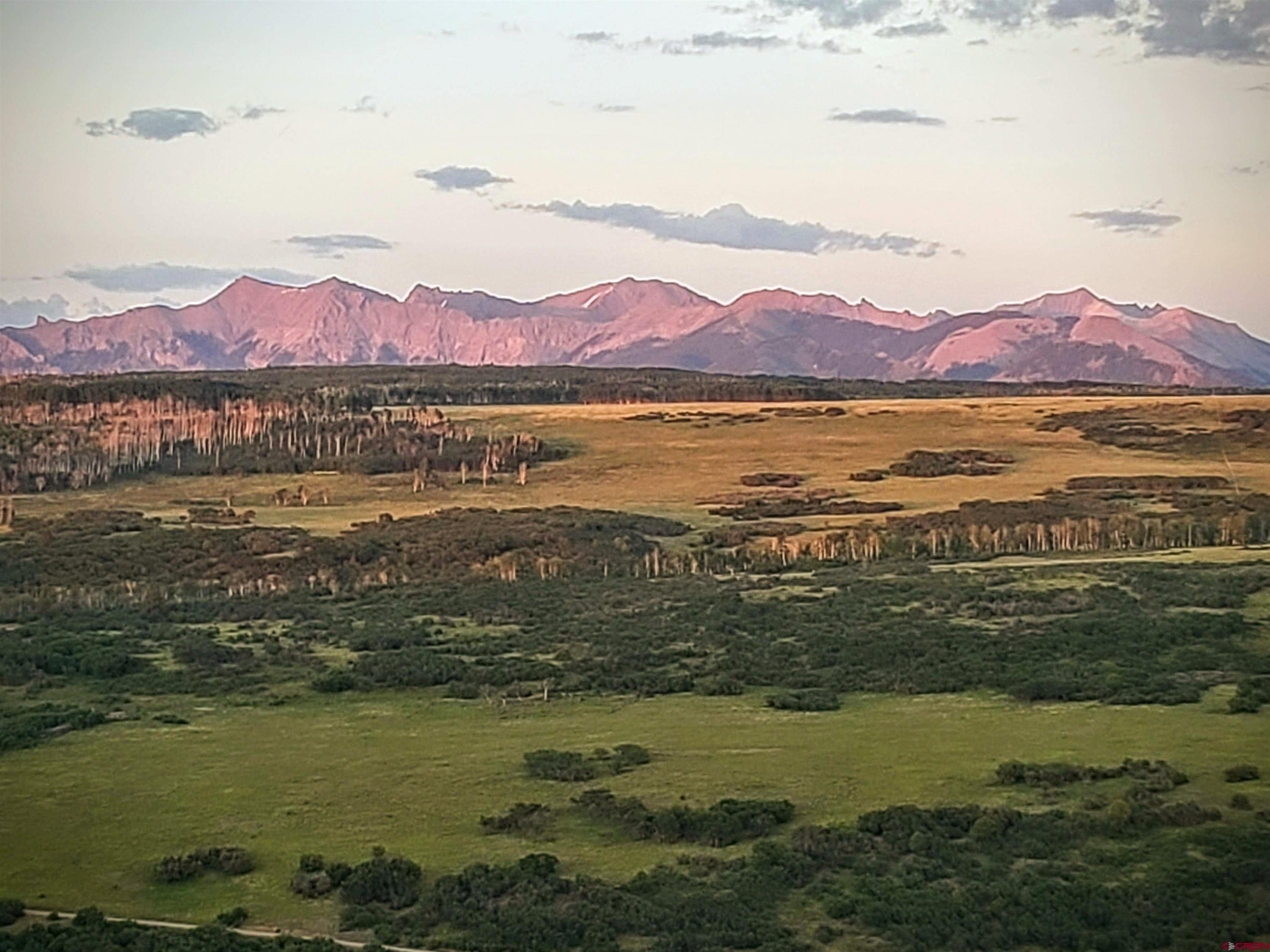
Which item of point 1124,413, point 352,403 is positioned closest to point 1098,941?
point 1124,413

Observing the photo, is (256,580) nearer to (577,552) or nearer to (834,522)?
(577,552)

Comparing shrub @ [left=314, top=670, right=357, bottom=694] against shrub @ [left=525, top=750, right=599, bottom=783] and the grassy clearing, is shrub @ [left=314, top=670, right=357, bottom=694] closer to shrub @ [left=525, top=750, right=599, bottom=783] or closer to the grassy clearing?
the grassy clearing

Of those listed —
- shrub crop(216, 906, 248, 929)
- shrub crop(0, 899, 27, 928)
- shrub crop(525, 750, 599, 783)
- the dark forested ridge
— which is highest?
the dark forested ridge

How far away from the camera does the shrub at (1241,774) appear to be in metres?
27.7

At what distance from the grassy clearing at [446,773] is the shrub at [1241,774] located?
25 cm

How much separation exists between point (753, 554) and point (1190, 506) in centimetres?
2123

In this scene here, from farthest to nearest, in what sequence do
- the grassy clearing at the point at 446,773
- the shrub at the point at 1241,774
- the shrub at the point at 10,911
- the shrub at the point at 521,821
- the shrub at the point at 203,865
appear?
the shrub at the point at 1241,774
the shrub at the point at 521,821
the grassy clearing at the point at 446,773
the shrub at the point at 203,865
the shrub at the point at 10,911

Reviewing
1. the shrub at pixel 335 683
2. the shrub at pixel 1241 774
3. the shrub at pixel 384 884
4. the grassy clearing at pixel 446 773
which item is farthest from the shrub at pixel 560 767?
the shrub at pixel 1241 774

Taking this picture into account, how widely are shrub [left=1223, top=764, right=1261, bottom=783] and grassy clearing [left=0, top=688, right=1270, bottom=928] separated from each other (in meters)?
0.25

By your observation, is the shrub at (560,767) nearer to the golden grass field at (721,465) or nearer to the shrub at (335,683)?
the shrub at (335,683)

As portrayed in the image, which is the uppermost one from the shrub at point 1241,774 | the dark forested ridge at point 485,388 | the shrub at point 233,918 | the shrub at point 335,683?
the dark forested ridge at point 485,388

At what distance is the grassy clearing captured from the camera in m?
25.4

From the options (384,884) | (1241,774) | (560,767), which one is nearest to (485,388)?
(560,767)

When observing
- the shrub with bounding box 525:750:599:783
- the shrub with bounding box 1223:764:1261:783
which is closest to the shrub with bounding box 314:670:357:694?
the shrub with bounding box 525:750:599:783
